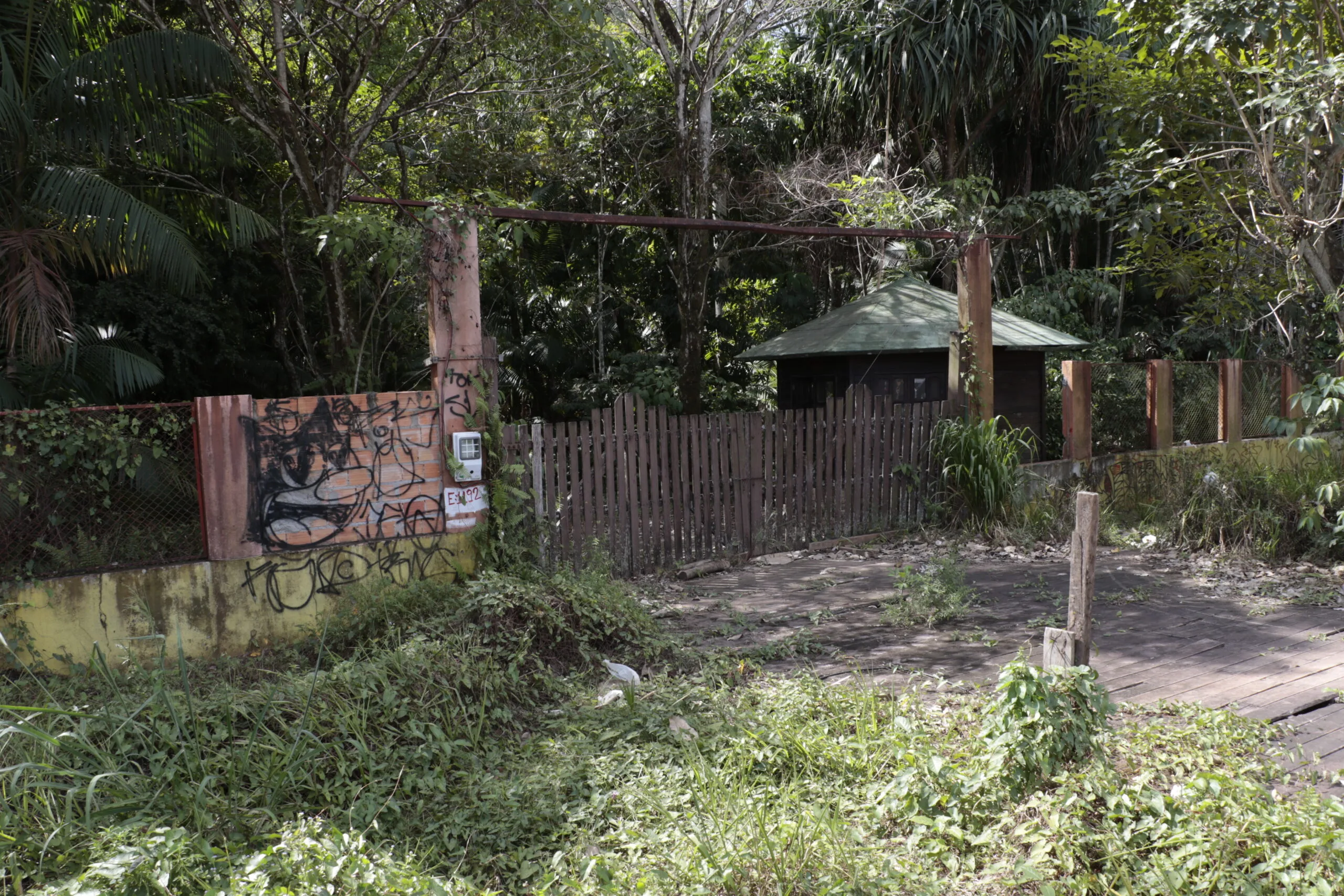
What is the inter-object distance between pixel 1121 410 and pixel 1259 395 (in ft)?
9.01

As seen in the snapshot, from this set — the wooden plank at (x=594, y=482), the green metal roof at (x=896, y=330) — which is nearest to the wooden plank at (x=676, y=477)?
the wooden plank at (x=594, y=482)

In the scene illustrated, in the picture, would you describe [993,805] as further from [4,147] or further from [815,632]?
[4,147]

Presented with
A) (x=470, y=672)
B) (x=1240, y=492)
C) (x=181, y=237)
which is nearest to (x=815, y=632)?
(x=470, y=672)

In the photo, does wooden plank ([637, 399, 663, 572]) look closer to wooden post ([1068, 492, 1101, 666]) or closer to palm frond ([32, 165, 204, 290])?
wooden post ([1068, 492, 1101, 666])

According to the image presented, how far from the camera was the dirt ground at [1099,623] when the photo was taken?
17.0 ft

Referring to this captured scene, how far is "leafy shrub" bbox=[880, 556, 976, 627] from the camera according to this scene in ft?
21.8

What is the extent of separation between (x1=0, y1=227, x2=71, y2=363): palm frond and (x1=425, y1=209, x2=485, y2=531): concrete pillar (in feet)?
10.4

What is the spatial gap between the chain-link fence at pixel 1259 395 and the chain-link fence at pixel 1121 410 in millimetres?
1917

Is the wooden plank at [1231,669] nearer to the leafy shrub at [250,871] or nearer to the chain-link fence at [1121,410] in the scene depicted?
the leafy shrub at [250,871]

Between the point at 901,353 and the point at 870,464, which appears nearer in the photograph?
the point at 870,464

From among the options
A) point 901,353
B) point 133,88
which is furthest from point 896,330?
point 133,88

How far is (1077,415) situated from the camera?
1107cm

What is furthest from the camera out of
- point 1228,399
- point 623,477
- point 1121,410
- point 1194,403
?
point 1228,399

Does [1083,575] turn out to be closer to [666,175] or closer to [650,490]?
[650,490]
